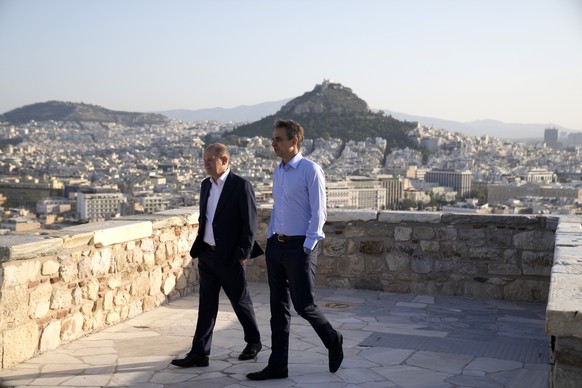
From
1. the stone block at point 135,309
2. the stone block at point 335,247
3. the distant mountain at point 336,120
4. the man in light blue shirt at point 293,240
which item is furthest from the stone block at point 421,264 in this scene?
the distant mountain at point 336,120

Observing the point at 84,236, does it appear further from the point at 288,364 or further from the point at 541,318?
the point at 541,318

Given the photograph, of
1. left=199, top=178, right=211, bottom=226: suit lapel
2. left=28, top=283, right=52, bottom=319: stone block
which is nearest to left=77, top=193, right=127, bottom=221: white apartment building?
left=28, top=283, right=52, bottom=319: stone block

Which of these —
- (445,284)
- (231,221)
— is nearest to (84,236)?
(231,221)

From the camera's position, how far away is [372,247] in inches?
283

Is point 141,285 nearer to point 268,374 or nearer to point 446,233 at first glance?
point 268,374

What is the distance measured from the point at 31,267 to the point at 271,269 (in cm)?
163

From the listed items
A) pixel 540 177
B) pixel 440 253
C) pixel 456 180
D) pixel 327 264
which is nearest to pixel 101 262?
pixel 327 264

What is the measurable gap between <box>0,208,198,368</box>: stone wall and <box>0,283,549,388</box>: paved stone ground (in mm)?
118

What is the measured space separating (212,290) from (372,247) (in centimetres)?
308

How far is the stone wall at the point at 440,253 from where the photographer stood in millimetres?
6758

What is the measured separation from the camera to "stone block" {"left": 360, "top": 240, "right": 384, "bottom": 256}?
7.15m

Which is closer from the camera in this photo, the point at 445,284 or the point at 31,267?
the point at 31,267

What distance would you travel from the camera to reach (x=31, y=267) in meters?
4.54

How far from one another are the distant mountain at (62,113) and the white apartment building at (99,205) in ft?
387
